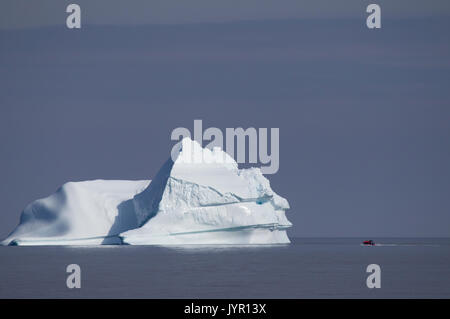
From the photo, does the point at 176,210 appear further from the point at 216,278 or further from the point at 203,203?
the point at 216,278

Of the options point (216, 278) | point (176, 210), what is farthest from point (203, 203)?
point (216, 278)

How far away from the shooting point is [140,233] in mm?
52844

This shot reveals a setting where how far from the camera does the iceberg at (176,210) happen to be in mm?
51812

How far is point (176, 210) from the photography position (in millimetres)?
51750

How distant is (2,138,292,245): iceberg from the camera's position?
51.8 meters

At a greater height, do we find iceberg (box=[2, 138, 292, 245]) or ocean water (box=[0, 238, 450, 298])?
iceberg (box=[2, 138, 292, 245])

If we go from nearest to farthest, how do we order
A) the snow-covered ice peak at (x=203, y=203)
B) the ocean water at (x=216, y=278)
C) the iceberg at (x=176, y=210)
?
the ocean water at (x=216, y=278)
the snow-covered ice peak at (x=203, y=203)
the iceberg at (x=176, y=210)

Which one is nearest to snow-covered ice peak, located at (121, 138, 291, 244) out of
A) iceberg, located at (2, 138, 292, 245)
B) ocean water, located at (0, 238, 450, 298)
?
iceberg, located at (2, 138, 292, 245)

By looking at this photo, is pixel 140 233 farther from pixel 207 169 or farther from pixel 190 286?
pixel 190 286

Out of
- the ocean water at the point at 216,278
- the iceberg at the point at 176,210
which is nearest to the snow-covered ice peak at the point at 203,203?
the iceberg at the point at 176,210

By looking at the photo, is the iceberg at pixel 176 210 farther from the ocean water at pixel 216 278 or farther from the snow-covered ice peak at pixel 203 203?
the ocean water at pixel 216 278

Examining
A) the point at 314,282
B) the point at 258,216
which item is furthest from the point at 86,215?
the point at 314,282

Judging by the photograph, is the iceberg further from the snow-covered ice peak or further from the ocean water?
the ocean water

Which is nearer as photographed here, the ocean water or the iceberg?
the ocean water
